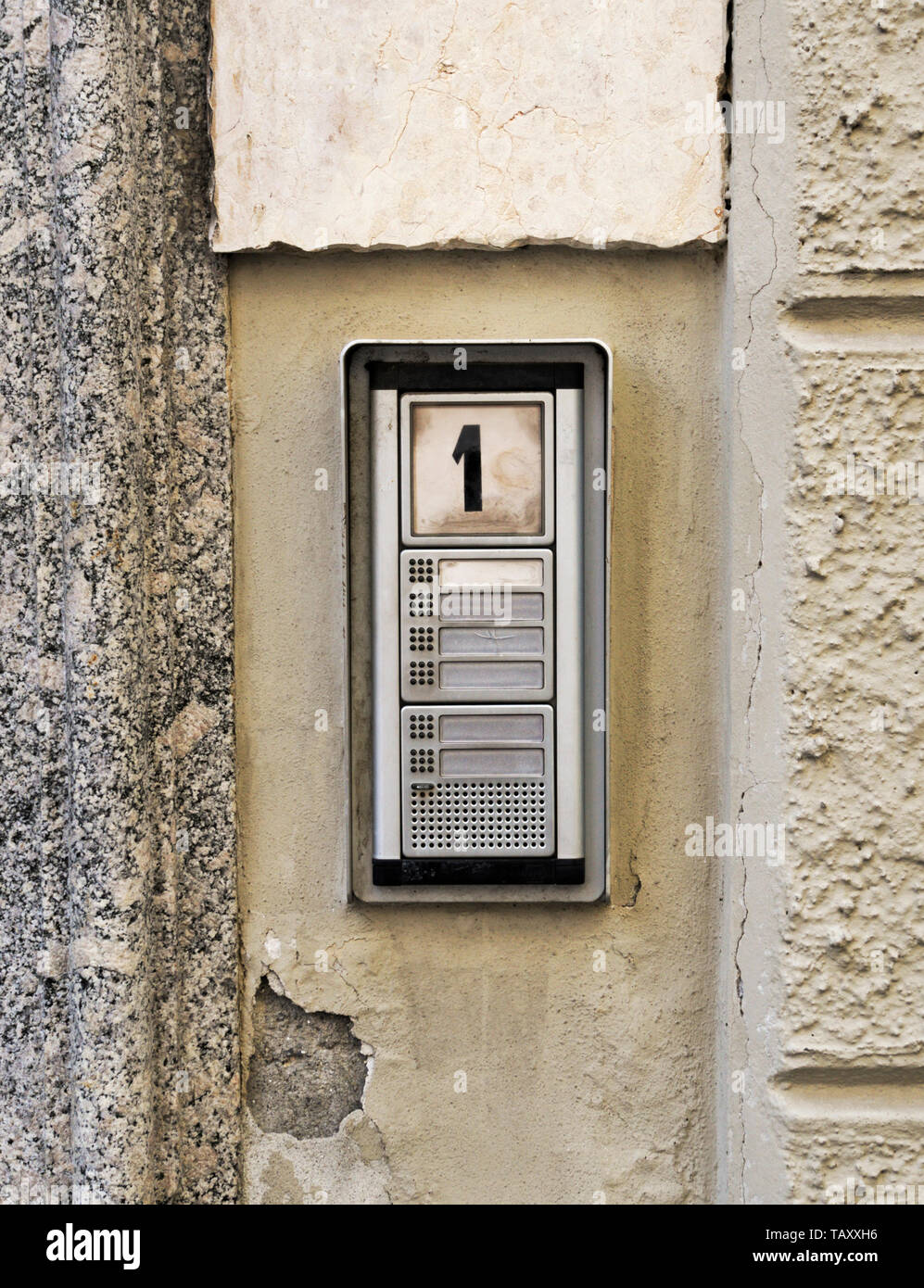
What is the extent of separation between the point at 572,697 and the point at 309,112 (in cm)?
102

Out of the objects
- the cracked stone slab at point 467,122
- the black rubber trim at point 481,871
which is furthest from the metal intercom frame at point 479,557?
the cracked stone slab at point 467,122

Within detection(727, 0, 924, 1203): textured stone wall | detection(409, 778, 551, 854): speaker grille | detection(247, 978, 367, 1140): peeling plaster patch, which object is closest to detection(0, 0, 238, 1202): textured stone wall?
detection(247, 978, 367, 1140): peeling plaster patch

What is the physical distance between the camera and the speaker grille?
1.50 meters

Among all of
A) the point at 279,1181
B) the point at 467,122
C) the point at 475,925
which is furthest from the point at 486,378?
the point at 279,1181

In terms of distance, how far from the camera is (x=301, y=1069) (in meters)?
1.58

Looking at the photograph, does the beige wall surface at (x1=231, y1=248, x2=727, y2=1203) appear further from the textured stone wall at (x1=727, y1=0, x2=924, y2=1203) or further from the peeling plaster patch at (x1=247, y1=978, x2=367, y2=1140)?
the textured stone wall at (x1=727, y1=0, x2=924, y2=1203)

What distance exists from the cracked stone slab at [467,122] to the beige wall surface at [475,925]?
17cm

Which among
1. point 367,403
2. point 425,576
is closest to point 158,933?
point 425,576

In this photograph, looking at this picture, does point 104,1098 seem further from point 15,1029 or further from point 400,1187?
point 400,1187

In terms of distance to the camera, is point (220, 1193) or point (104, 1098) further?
point (220, 1193)

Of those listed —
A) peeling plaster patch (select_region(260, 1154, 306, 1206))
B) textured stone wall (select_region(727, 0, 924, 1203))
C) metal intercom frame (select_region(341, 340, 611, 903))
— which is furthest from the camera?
peeling plaster patch (select_region(260, 1154, 306, 1206))

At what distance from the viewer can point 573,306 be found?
5.08 feet

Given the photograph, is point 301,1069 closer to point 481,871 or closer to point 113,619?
point 481,871

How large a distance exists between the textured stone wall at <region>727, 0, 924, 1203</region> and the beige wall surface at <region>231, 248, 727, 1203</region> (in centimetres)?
17
